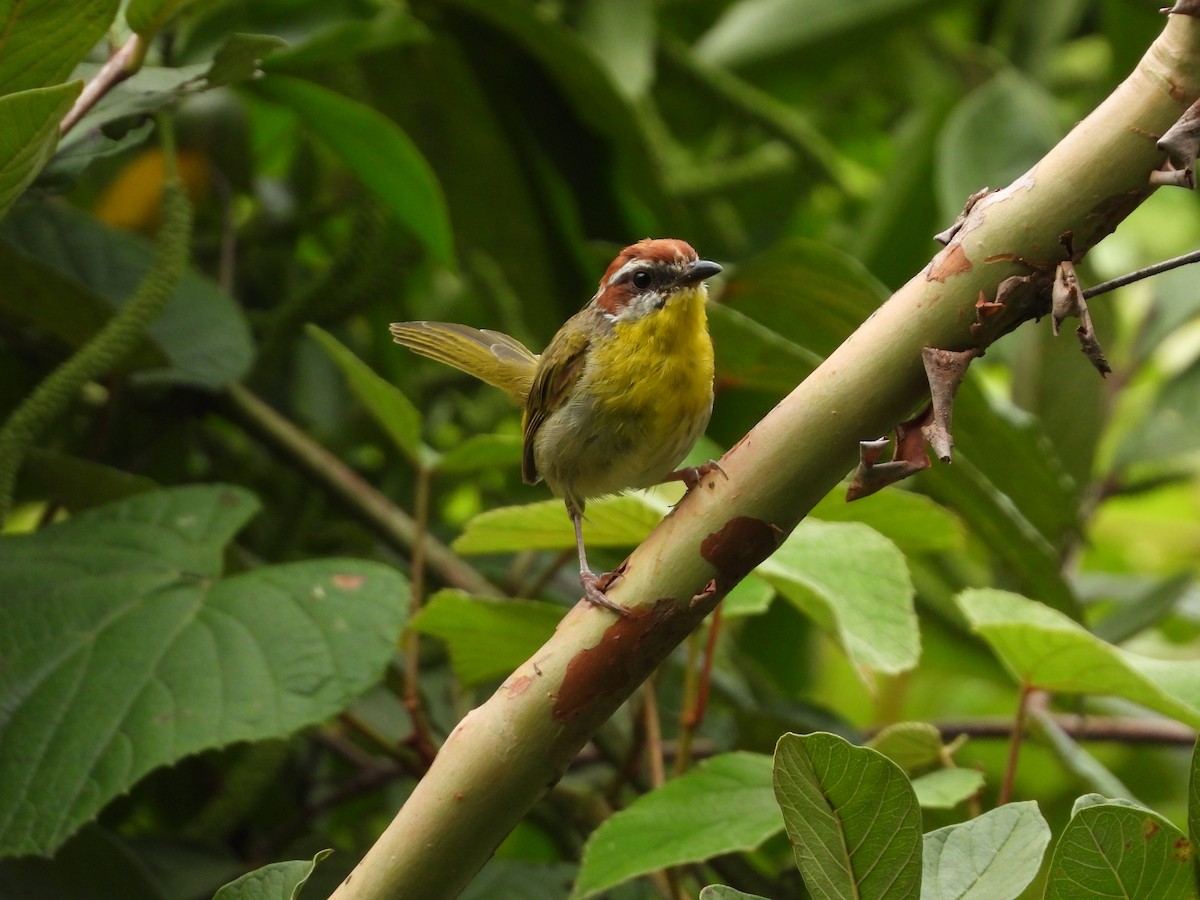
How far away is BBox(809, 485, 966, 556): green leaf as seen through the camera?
1.24 m

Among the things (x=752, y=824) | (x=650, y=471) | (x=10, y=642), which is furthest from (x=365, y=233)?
(x=752, y=824)

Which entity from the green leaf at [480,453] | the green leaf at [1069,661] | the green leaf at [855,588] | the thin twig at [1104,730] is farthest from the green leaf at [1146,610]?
the green leaf at [480,453]

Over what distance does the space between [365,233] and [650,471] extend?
65 centimetres

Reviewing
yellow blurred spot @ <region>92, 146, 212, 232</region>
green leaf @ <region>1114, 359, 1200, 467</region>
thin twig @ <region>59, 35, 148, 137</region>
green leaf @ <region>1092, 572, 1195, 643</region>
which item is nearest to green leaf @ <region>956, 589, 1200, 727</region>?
green leaf @ <region>1092, 572, 1195, 643</region>

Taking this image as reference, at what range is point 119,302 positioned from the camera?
1.58m

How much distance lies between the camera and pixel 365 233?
1802 mm

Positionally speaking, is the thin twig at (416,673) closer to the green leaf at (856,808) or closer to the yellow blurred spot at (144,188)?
the green leaf at (856,808)

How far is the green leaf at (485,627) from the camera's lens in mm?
1181

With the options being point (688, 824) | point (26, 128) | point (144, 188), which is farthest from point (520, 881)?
point (144, 188)

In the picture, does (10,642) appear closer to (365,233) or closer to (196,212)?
(365,233)

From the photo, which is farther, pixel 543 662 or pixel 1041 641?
pixel 1041 641

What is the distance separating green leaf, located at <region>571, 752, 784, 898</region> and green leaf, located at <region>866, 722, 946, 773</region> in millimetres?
113

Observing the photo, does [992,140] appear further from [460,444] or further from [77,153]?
[77,153]

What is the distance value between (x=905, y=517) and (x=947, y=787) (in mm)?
334
